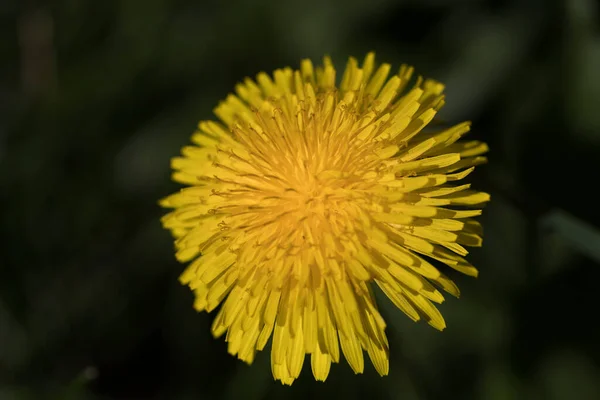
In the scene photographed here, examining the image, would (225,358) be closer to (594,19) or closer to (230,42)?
(230,42)

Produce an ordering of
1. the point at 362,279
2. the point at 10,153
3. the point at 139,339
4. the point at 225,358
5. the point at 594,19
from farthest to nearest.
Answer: the point at 10,153 < the point at 139,339 < the point at 225,358 < the point at 594,19 < the point at 362,279

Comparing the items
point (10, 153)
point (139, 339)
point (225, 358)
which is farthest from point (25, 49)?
point (225, 358)

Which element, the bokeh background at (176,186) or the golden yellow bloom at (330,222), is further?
the bokeh background at (176,186)

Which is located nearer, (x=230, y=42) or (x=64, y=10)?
(x=230, y=42)

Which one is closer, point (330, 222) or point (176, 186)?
point (330, 222)

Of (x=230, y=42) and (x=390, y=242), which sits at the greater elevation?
(x=230, y=42)
